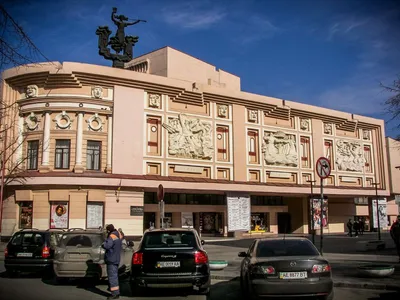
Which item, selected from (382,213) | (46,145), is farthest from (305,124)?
(46,145)

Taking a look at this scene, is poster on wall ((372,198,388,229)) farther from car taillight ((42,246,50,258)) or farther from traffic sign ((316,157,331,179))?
car taillight ((42,246,50,258))

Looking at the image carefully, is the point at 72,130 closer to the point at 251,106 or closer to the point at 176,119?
the point at 176,119

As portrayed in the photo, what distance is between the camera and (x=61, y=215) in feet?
96.4

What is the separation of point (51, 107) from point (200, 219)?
1546 centimetres

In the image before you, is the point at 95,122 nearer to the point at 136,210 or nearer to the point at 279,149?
the point at 136,210

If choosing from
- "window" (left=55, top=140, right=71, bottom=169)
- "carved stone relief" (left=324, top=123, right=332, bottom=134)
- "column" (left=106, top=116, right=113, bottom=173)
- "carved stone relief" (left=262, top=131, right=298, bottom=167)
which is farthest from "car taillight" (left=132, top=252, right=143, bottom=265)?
"carved stone relief" (left=324, top=123, right=332, bottom=134)

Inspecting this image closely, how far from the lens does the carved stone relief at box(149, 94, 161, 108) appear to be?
33125 mm

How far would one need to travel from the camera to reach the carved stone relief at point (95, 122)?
30.9 m

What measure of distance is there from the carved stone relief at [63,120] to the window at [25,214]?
562 centimetres

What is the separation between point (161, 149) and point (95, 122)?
526cm

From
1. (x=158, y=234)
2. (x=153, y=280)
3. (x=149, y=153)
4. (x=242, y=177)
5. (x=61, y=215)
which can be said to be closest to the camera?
(x=153, y=280)

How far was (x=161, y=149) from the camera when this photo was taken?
33125 millimetres

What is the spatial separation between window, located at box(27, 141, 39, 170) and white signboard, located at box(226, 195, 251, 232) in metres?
15.1

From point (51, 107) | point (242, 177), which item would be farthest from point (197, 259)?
point (242, 177)
